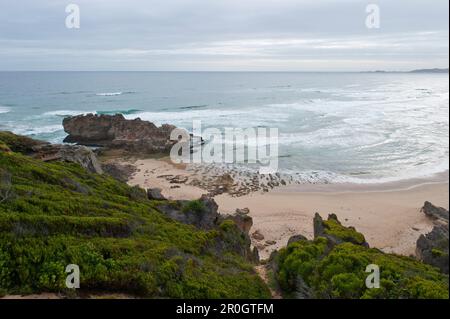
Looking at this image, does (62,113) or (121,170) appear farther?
(62,113)

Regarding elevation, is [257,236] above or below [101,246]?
below

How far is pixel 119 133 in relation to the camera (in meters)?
40.5

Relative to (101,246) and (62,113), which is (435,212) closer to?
(101,246)

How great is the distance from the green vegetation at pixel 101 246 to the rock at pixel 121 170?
13.1m

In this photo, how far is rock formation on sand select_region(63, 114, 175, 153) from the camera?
124ft

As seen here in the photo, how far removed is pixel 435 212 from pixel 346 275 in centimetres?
1415

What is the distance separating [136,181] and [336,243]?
18.7 meters

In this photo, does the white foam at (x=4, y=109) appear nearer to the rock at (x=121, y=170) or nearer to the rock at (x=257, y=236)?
the rock at (x=121, y=170)

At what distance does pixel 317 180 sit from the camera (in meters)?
28.4

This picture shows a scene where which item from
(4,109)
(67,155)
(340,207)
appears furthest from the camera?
(4,109)

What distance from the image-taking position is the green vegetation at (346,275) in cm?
877

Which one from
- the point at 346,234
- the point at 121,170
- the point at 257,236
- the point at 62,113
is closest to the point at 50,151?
the point at 257,236
